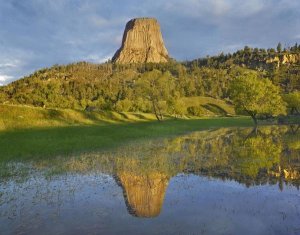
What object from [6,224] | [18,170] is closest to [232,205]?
[6,224]

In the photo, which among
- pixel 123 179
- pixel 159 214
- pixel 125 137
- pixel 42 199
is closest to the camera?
pixel 159 214

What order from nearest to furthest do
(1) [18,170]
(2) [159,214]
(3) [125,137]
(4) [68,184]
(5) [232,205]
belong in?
(2) [159,214]
(5) [232,205]
(4) [68,184]
(1) [18,170]
(3) [125,137]

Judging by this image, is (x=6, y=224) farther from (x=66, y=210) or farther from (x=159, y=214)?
(x=159, y=214)

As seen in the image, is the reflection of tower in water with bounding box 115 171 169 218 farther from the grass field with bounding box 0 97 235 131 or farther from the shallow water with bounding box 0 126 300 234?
the grass field with bounding box 0 97 235 131

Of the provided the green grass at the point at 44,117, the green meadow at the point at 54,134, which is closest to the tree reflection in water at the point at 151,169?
the green meadow at the point at 54,134

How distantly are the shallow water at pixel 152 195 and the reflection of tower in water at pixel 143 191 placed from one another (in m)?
0.05

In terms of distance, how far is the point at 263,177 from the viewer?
2620 centimetres

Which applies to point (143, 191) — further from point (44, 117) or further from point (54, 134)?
point (44, 117)

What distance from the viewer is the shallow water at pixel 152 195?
16.0 metres

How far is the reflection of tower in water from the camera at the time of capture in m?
18.7

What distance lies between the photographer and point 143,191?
2283 centimetres

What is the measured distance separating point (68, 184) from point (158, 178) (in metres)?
6.77

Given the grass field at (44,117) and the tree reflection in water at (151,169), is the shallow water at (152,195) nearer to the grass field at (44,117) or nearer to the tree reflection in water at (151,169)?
the tree reflection in water at (151,169)

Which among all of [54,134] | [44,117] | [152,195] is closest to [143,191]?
[152,195]
